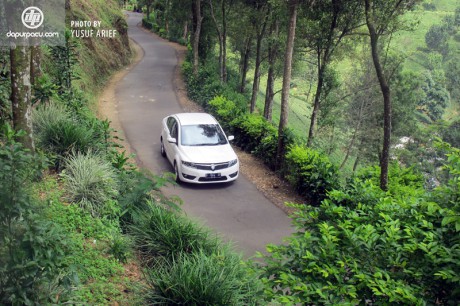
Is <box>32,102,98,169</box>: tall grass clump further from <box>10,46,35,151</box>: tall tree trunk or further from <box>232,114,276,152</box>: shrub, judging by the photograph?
<box>232,114,276,152</box>: shrub

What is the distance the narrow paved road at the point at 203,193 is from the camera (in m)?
9.54

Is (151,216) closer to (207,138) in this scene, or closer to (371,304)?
(371,304)

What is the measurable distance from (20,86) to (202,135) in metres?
5.89

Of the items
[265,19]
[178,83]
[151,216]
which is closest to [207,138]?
[151,216]

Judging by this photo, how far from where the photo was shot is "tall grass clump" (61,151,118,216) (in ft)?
25.9

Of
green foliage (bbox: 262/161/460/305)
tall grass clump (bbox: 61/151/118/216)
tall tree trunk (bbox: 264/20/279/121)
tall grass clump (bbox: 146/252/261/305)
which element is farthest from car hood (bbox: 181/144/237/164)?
tall tree trunk (bbox: 264/20/279/121)

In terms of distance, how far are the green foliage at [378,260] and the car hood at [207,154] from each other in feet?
23.3

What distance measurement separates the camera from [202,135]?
495 inches

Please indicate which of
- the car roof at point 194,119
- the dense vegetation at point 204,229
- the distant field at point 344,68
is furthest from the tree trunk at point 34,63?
the distant field at point 344,68

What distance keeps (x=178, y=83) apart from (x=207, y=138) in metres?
14.1

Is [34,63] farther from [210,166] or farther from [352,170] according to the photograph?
[352,170]

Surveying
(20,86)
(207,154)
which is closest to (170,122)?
(207,154)

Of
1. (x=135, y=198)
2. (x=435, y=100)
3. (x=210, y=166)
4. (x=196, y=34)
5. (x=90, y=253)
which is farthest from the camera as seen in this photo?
(x=435, y=100)

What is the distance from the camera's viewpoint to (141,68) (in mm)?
29391
